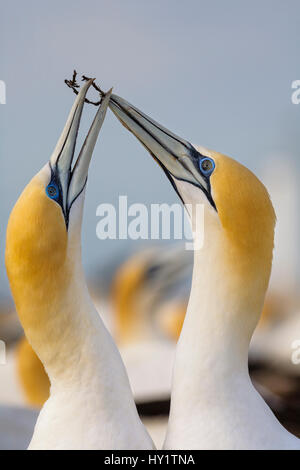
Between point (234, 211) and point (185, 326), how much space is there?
0.33 m

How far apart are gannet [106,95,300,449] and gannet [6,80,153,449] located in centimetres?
16

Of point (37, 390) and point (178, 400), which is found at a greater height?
point (178, 400)

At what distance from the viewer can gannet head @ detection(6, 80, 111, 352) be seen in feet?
5.49

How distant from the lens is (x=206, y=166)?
1811 mm

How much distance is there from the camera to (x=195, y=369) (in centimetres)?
176

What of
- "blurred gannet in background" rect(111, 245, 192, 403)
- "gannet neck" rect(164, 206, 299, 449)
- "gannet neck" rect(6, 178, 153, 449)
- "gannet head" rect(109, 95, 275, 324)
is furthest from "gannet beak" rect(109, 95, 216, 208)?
"blurred gannet in background" rect(111, 245, 192, 403)

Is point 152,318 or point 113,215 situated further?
point 152,318

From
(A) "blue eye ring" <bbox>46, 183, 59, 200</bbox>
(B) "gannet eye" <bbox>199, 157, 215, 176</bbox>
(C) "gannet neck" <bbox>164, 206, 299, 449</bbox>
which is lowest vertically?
(C) "gannet neck" <bbox>164, 206, 299, 449</bbox>

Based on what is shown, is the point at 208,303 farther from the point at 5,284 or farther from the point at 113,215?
the point at 5,284

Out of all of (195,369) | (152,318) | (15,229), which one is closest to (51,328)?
(15,229)

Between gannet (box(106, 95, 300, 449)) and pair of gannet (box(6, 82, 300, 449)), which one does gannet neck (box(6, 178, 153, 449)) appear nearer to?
pair of gannet (box(6, 82, 300, 449))

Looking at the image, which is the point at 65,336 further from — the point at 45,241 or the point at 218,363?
the point at 218,363

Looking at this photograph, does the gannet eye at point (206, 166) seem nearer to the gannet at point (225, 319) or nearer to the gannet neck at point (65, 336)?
the gannet at point (225, 319)
